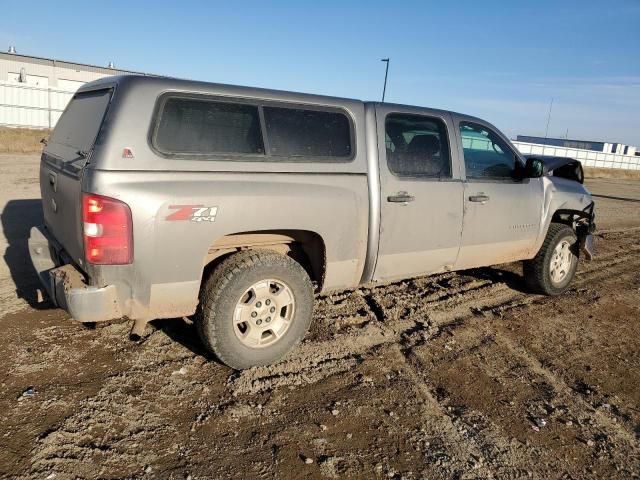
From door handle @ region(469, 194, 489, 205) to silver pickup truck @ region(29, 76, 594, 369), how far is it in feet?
0.05

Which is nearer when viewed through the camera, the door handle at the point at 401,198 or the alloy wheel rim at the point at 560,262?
the door handle at the point at 401,198

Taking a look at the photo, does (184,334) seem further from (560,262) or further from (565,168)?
(565,168)

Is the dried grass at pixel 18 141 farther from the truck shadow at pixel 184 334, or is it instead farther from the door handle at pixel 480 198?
the door handle at pixel 480 198

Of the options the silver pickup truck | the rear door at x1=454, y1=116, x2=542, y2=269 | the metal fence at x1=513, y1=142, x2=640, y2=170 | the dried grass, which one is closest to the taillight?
the silver pickup truck

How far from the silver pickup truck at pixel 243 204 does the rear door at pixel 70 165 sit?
0.02 meters

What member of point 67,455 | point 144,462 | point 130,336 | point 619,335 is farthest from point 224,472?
point 619,335

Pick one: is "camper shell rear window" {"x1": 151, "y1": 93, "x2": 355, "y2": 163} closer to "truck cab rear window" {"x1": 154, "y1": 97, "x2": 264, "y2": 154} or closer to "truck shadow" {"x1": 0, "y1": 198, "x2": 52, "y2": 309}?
"truck cab rear window" {"x1": 154, "y1": 97, "x2": 264, "y2": 154}

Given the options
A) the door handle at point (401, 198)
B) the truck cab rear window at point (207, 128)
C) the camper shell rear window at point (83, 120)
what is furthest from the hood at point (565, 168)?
the camper shell rear window at point (83, 120)

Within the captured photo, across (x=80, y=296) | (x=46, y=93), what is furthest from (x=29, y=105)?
(x=80, y=296)

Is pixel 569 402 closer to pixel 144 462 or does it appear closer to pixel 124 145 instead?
pixel 144 462

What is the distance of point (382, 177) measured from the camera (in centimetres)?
409

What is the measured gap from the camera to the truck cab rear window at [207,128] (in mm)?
3205

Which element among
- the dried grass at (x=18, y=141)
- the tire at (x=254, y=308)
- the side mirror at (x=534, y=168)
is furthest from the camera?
the dried grass at (x=18, y=141)

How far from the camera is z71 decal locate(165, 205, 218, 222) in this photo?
3.10 metres
